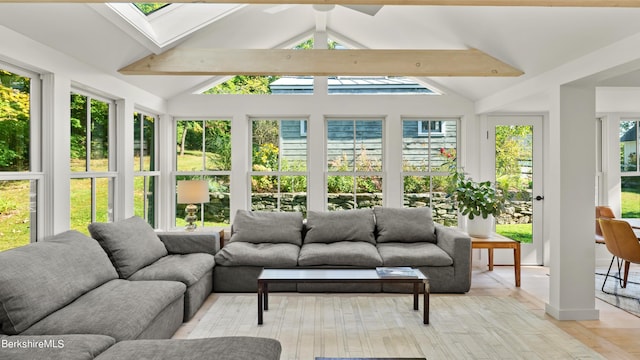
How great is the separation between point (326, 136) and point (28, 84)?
363 centimetres

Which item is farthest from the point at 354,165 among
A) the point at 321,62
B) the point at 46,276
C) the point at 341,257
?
the point at 46,276

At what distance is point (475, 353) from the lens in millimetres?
3104

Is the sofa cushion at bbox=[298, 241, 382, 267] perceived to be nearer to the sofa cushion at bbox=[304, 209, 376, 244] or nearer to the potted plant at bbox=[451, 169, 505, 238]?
the sofa cushion at bbox=[304, 209, 376, 244]

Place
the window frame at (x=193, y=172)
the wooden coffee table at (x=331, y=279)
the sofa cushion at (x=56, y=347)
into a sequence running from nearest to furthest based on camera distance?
1. the sofa cushion at (x=56, y=347)
2. the wooden coffee table at (x=331, y=279)
3. the window frame at (x=193, y=172)

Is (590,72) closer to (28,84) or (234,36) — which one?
(234,36)

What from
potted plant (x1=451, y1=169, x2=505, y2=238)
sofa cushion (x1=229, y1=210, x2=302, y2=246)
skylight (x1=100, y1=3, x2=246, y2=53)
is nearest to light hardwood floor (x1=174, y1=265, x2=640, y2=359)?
potted plant (x1=451, y1=169, x2=505, y2=238)

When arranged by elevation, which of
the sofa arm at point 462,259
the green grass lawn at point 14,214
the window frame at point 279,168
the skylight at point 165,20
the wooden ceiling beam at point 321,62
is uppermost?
the skylight at point 165,20

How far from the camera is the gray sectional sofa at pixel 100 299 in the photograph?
2199 millimetres

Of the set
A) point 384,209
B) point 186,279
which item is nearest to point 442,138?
point 384,209

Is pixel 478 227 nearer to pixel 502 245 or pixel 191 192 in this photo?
pixel 502 245

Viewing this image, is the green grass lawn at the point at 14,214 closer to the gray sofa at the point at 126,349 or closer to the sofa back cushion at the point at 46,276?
the sofa back cushion at the point at 46,276

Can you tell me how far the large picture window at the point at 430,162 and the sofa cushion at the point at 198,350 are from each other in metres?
4.21

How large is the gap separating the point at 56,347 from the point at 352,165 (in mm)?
4513

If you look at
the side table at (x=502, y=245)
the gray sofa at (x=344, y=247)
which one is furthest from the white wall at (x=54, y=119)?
the side table at (x=502, y=245)
